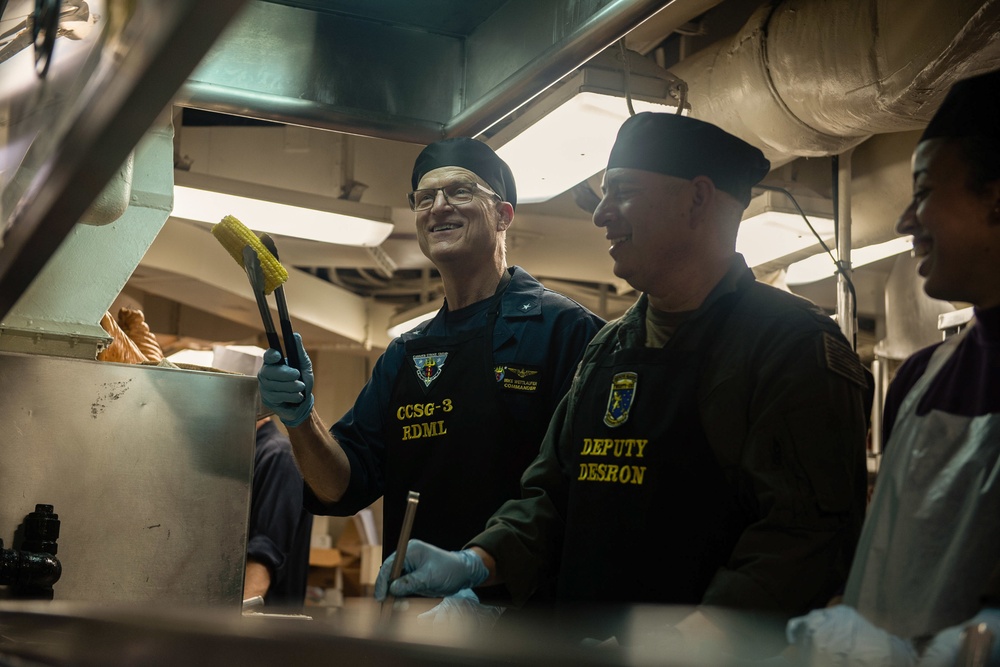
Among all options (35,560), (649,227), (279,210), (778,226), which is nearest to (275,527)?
(279,210)

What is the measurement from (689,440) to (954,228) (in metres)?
0.56

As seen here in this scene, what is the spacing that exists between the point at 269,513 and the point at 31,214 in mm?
2879

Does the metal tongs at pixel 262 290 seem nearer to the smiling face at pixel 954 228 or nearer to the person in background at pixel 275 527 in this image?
the smiling face at pixel 954 228

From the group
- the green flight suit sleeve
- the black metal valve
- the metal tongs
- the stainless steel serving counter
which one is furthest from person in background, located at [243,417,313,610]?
A: the stainless steel serving counter

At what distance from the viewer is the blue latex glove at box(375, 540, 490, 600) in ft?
5.90

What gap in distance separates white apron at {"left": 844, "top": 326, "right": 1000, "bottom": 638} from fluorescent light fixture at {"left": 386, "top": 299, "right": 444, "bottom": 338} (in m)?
4.89

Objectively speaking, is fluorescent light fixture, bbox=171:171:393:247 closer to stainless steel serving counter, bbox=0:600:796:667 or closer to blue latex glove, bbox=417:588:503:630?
blue latex glove, bbox=417:588:503:630

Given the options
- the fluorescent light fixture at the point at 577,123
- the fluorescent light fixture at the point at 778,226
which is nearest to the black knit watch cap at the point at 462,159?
the fluorescent light fixture at the point at 577,123

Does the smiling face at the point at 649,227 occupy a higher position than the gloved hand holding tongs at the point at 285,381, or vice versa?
the smiling face at the point at 649,227

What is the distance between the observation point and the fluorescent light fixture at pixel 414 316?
6391mm

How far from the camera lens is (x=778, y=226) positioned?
12.8 ft

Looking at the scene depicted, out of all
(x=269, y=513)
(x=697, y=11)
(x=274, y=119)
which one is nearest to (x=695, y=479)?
(x=274, y=119)

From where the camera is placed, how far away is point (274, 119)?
262cm

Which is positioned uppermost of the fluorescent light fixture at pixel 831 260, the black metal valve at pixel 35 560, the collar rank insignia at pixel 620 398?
the fluorescent light fixture at pixel 831 260
